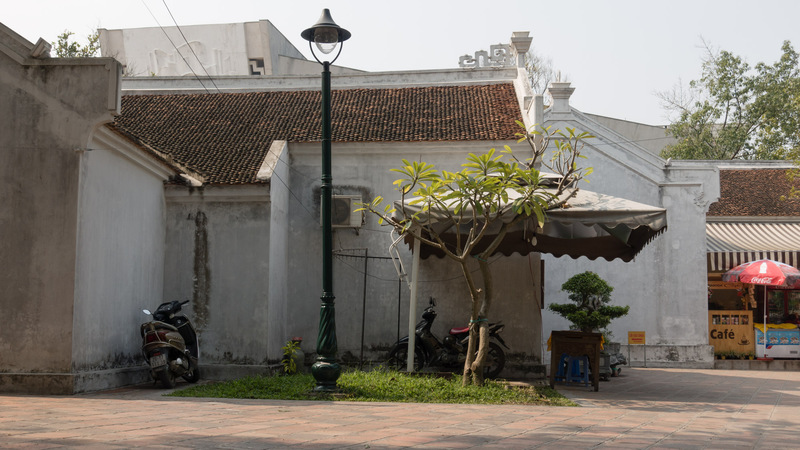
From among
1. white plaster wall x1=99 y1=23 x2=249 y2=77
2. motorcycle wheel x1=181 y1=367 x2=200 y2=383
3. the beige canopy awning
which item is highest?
white plaster wall x1=99 y1=23 x2=249 y2=77

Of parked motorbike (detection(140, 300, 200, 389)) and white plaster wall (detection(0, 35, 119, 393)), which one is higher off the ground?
white plaster wall (detection(0, 35, 119, 393))

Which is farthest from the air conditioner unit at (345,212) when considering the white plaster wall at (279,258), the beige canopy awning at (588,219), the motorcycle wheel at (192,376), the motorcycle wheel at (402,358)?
the motorcycle wheel at (192,376)

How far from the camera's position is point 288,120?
1634cm

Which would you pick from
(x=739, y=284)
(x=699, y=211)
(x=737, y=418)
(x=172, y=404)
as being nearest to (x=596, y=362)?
(x=737, y=418)

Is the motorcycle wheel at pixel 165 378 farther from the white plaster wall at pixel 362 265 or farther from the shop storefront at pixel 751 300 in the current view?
the shop storefront at pixel 751 300

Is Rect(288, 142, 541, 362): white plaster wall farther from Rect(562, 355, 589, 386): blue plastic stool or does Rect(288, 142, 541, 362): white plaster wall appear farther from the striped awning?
the striped awning

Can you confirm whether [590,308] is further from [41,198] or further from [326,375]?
[41,198]

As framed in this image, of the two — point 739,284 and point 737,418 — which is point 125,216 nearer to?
point 737,418

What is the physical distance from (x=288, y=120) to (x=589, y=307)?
7.57 meters

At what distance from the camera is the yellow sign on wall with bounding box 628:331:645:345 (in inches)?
774

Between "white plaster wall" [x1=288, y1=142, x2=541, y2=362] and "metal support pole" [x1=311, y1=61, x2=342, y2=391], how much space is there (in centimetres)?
426

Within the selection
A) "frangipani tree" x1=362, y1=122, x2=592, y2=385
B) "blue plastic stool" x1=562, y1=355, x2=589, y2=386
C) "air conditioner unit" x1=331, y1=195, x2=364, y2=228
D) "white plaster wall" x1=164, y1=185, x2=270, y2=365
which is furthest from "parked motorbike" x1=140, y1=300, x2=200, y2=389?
"blue plastic stool" x1=562, y1=355, x2=589, y2=386

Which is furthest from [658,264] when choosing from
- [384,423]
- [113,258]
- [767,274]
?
[384,423]

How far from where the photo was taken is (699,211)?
19.9 m
